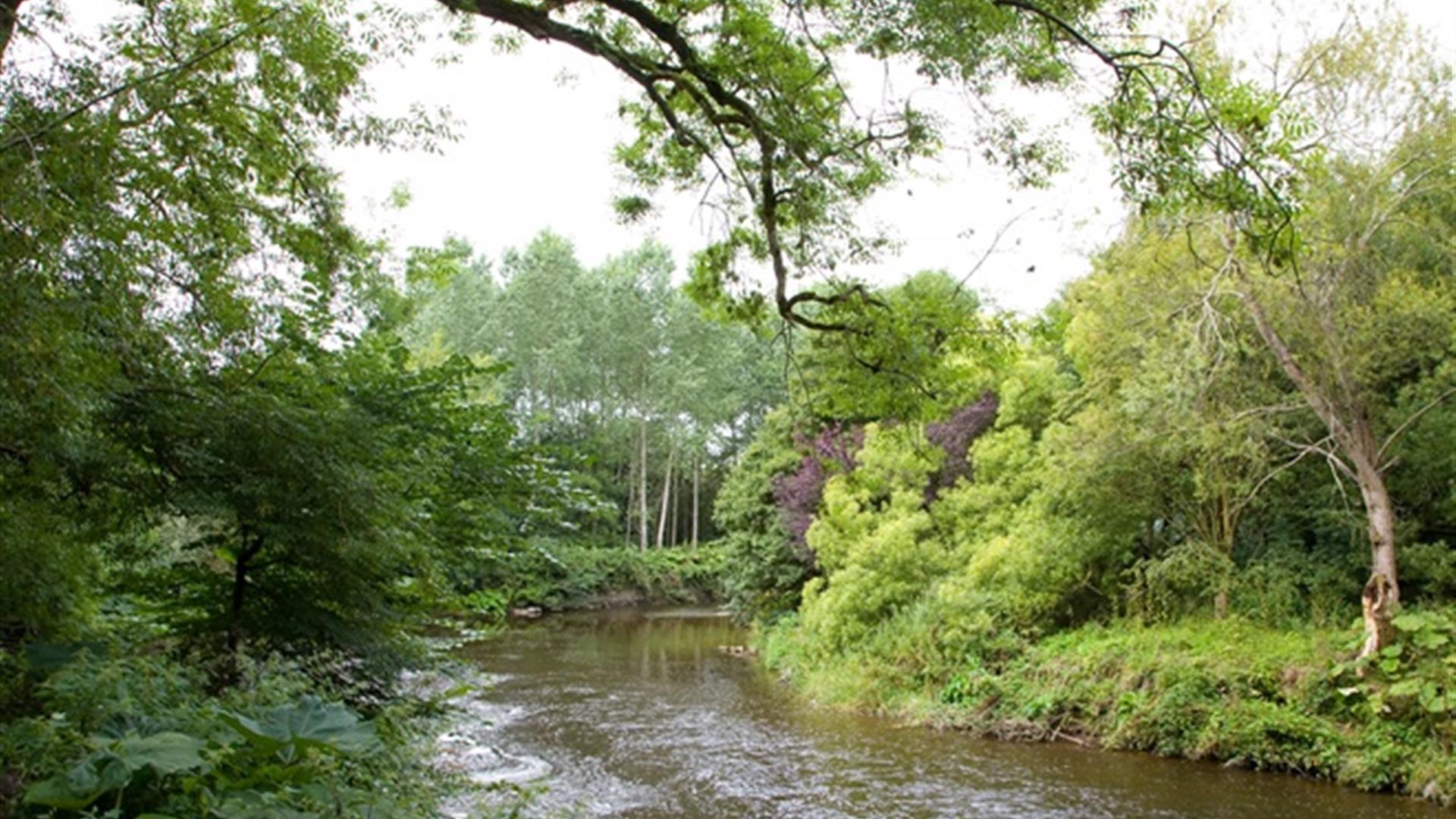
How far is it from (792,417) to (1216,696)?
6531mm

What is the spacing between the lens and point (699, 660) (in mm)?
19094

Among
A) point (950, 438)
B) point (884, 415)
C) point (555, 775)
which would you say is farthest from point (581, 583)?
point (884, 415)

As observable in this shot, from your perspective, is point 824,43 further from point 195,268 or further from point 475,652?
point 475,652

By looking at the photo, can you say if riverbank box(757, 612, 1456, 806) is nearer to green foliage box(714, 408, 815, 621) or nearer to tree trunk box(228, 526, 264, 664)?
green foliage box(714, 408, 815, 621)

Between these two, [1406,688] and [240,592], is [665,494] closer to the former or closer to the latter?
[1406,688]

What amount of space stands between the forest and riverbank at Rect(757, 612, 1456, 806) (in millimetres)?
47

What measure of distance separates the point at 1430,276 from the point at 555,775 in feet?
34.7

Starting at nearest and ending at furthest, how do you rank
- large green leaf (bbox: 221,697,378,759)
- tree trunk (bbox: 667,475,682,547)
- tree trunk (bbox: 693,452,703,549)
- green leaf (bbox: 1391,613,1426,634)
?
large green leaf (bbox: 221,697,378,759) → green leaf (bbox: 1391,613,1426,634) → tree trunk (bbox: 693,452,703,549) → tree trunk (bbox: 667,475,682,547)

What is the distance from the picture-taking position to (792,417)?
7.10 metres

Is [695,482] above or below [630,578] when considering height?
above

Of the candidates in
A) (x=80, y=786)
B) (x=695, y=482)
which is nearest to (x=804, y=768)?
(x=80, y=786)

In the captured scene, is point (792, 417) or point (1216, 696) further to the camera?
point (1216, 696)

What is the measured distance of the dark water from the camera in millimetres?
8867

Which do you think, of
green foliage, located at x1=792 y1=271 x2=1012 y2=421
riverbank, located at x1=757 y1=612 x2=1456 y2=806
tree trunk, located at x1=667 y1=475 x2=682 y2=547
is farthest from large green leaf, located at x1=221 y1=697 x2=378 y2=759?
tree trunk, located at x1=667 y1=475 x2=682 y2=547
